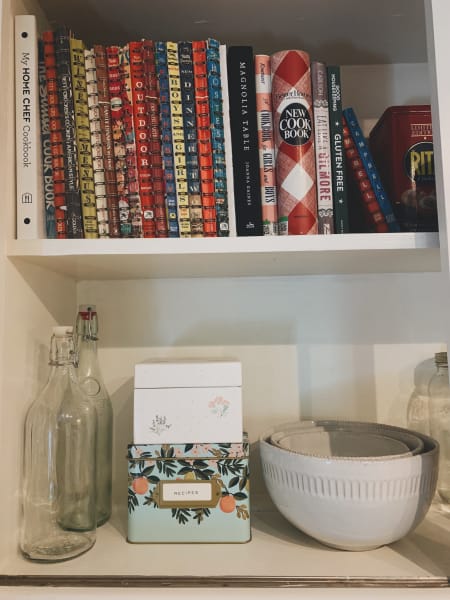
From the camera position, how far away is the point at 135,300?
1008 mm

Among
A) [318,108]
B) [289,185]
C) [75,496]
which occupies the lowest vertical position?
[75,496]

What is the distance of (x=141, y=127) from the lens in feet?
2.49

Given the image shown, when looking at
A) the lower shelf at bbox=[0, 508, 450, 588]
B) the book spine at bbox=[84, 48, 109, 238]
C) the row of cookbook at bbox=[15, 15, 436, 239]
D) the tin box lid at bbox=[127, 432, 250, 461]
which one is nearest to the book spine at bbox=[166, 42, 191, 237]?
the row of cookbook at bbox=[15, 15, 436, 239]

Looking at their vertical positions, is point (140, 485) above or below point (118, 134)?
below

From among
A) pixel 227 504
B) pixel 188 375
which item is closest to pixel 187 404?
pixel 188 375

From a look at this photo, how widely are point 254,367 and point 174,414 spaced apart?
0.85ft

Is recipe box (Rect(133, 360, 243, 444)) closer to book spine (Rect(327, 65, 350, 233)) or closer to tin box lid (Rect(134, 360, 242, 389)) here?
tin box lid (Rect(134, 360, 242, 389))

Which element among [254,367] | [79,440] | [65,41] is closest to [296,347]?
[254,367]

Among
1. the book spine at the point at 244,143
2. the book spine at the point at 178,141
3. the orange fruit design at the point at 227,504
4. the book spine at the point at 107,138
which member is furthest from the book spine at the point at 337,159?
the orange fruit design at the point at 227,504

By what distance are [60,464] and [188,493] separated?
0.21m

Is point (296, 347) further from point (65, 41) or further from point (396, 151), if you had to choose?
point (65, 41)

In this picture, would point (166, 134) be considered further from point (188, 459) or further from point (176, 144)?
point (188, 459)

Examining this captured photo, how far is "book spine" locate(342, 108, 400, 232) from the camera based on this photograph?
2.59 ft

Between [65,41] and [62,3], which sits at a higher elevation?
[62,3]
